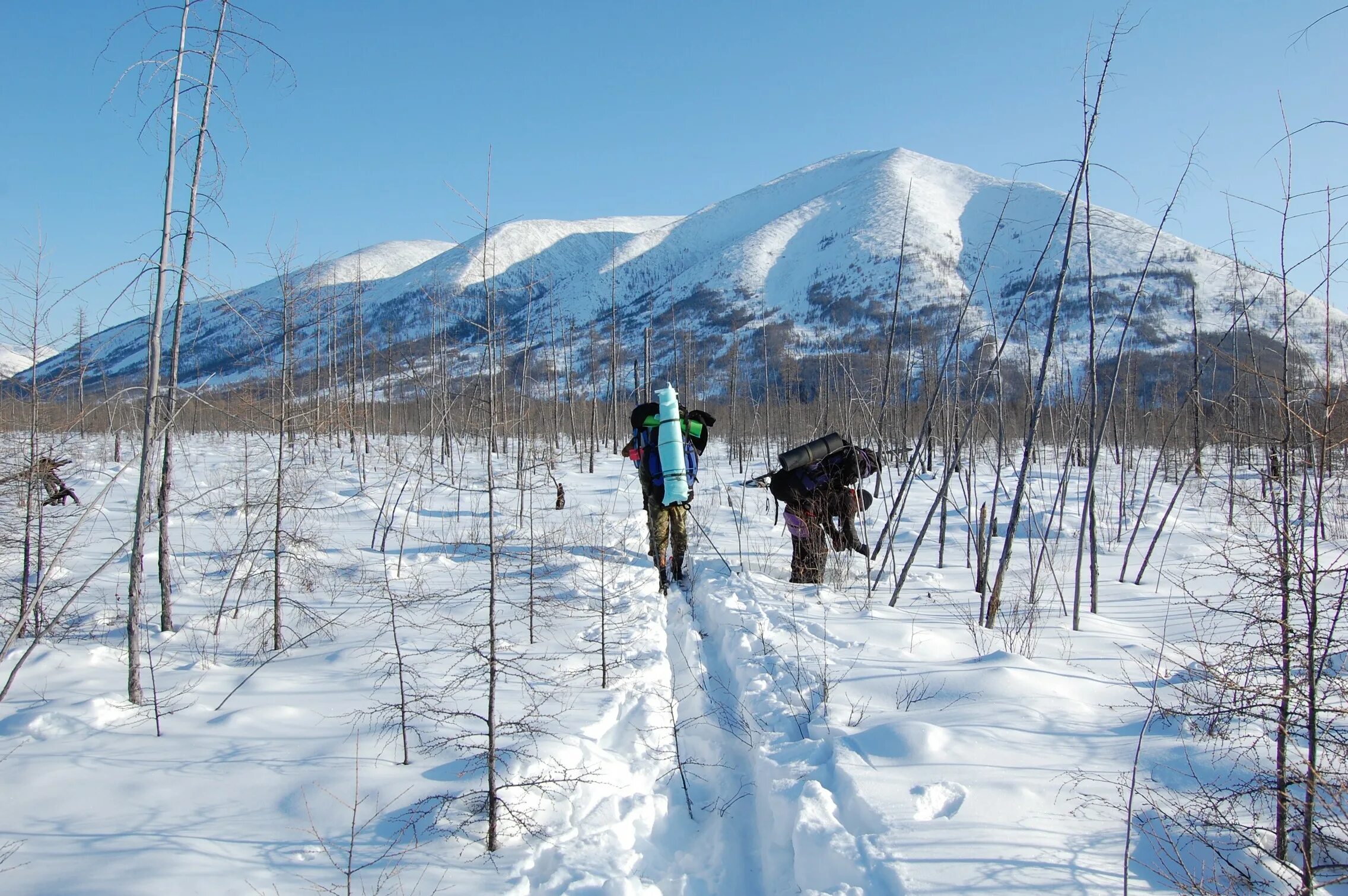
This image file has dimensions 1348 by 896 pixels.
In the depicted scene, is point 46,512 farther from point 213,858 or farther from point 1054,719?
point 1054,719

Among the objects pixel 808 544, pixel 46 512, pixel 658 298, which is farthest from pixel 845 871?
pixel 658 298

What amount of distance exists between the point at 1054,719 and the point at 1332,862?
4.41 ft

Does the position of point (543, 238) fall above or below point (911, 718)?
above

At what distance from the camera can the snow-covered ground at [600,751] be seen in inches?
102

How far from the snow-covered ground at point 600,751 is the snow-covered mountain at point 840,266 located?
4853 cm

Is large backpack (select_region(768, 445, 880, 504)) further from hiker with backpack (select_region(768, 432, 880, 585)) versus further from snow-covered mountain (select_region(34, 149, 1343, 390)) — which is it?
snow-covered mountain (select_region(34, 149, 1343, 390))

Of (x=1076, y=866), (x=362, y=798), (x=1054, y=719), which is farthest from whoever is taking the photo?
(x=1054, y=719)

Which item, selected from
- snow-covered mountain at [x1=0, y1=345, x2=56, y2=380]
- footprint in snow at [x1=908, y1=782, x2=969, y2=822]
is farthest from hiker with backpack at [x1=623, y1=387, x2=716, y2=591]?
snow-covered mountain at [x1=0, y1=345, x2=56, y2=380]

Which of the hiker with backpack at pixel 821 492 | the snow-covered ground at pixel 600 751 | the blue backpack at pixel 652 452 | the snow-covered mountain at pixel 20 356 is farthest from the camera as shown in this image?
the blue backpack at pixel 652 452

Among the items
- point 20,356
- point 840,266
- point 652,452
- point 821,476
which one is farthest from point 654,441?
point 840,266

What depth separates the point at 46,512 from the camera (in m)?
6.77

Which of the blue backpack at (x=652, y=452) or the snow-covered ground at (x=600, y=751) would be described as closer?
the snow-covered ground at (x=600, y=751)

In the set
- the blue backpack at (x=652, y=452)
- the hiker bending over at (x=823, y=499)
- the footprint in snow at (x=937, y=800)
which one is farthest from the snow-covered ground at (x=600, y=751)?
the blue backpack at (x=652, y=452)

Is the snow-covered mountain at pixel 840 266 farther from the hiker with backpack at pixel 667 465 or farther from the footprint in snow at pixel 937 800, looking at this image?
the footprint in snow at pixel 937 800
